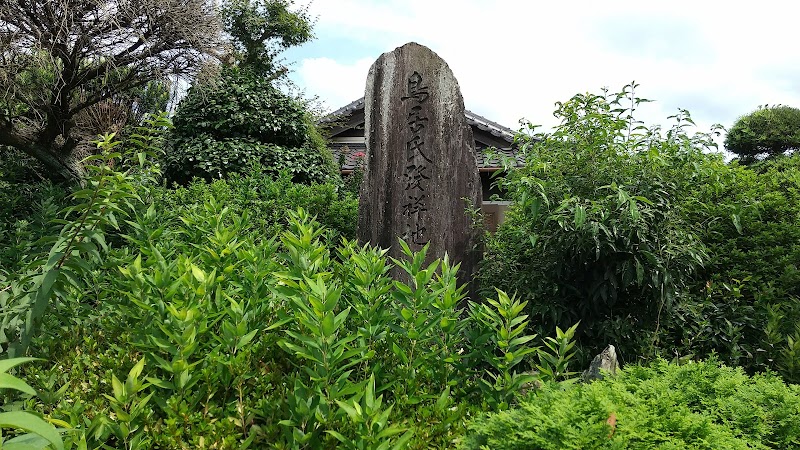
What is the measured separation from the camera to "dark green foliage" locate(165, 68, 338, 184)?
8281mm

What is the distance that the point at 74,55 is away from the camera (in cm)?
674

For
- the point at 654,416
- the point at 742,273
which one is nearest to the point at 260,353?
the point at 654,416

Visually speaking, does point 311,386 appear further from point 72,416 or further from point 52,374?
point 52,374

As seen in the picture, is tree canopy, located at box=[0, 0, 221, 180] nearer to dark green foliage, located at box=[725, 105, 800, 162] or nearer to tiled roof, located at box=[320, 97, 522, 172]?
tiled roof, located at box=[320, 97, 522, 172]

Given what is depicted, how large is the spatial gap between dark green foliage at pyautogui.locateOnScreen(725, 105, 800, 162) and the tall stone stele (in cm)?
1653

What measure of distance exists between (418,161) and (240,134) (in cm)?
432

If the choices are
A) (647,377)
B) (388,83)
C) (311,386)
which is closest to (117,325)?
(311,386)

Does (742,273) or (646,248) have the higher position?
(646,248)

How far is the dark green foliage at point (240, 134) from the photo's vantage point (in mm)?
8281

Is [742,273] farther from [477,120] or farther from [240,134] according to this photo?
[477,120]

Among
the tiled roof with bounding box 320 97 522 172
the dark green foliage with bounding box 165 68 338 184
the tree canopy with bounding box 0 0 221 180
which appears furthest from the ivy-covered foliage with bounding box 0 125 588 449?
the tiled roof with bounding box 320 97 522 172

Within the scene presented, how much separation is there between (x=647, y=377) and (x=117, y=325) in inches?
83.6

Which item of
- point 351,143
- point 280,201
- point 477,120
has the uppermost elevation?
point 477,120

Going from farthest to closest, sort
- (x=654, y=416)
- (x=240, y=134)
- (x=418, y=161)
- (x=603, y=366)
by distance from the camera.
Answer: (x=240, y=134)
(x=418, y=161)
(x=603, y=366)
(x=654, y=416)
